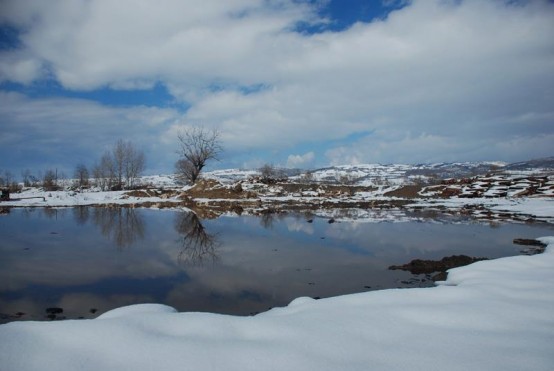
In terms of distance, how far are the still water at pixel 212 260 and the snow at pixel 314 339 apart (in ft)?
5.25

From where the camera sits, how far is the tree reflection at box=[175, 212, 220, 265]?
9141 millimetres

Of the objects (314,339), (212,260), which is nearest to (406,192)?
(212,260)

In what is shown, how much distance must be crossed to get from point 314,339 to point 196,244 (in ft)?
27.1

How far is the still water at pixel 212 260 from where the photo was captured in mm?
5904

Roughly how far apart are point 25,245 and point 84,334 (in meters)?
9.98

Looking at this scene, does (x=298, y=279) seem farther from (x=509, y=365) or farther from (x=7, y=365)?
(x=7, y=365)

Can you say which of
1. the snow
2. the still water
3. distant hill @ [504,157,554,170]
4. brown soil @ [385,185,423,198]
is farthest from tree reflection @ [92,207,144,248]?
distant hill @ [504,157,554,170]

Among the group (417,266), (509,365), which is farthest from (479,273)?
(509,365)

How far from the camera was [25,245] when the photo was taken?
10914mm

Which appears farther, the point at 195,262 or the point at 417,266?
the point at 195,262

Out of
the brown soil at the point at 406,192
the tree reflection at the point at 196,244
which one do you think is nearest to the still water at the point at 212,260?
the tree reflection at the point at 196,244

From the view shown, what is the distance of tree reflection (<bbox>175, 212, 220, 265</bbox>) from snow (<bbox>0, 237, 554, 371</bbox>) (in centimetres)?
438

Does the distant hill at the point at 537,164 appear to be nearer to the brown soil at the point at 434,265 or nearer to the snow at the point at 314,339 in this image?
the brown soil at the point at 434,265

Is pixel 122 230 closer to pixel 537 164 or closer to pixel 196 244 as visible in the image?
pixel 196 244
